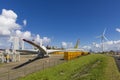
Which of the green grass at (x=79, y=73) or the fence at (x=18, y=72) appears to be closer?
the green grass at (x=79, y=73)

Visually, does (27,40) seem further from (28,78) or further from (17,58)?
(28,78)

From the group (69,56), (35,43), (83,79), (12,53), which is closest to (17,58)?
(12,53)

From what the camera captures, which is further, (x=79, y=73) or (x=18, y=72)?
(x=18, y=72)

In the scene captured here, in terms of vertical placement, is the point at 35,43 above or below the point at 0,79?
above

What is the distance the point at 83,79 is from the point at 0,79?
49.2ft

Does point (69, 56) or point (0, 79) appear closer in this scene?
point (0, 79)

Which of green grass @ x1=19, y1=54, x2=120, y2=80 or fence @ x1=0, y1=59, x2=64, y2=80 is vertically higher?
green grass @ x1=19, y1=54, x2=120, y2=80

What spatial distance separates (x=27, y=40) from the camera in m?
88.1

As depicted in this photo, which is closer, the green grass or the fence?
the green grass

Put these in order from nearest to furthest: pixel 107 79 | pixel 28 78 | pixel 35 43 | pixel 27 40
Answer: pixel 107 79 < pixel 28 78 < pixel 27 40 < pixel 35 43

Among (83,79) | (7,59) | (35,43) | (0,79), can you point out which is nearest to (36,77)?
(0,79)

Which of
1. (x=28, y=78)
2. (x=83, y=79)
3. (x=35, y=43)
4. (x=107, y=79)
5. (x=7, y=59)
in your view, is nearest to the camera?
(x=107, y=79)

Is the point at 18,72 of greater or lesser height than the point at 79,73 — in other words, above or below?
below

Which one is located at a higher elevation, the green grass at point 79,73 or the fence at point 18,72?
the green grass at point 79,73
